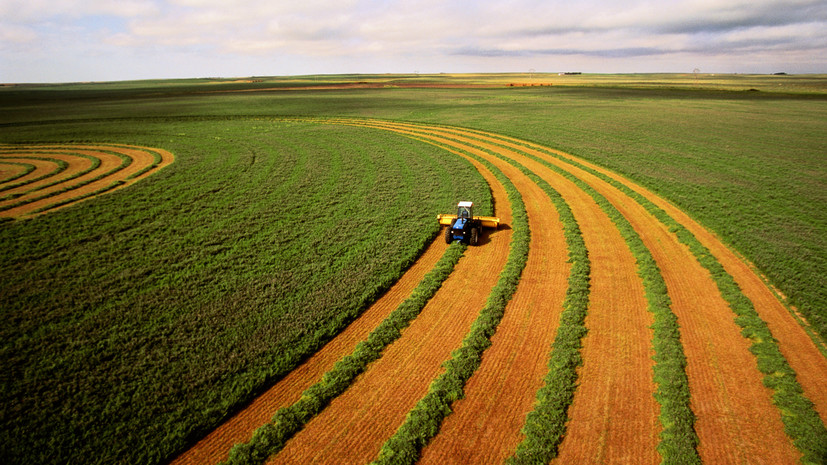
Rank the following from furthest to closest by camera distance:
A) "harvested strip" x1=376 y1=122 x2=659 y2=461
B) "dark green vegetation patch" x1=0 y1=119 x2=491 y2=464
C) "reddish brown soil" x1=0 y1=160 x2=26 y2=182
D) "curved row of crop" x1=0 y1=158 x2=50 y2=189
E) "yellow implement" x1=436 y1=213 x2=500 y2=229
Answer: "reddish brown soil" x1=0 y1=160 x2=26 y2=182 → "curved row of crop" x1=0 y1=158 x2=50 y2=189 → "yellow implement" x1=436 y1=213 x2=500 y2=229 → "dark green vegetation patch" x1=0 y1=119 x2=491 y2=464 → "harvested strip" x1=376 y1=122 x2=659 y2=461

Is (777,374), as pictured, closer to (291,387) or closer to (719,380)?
(719,380)

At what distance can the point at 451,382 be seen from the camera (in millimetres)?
10727

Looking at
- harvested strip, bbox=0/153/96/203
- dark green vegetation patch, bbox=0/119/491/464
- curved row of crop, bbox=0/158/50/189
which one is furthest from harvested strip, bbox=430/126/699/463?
curved row of crop, bbox=0/158/50/189

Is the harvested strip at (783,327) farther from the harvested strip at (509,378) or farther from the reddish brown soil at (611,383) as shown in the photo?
the harvested strip at (509,378)

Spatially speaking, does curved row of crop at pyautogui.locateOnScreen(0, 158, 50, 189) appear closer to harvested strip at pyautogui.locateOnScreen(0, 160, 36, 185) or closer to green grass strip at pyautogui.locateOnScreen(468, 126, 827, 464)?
harvested strip at pyautogui.locateOnScreen(0, 160, 36, 185)

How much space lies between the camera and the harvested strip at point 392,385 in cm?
907

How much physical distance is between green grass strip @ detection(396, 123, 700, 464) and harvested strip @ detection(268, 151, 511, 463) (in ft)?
10.2

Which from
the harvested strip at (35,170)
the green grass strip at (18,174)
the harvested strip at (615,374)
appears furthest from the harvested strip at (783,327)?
the green grass strip at (18,174)

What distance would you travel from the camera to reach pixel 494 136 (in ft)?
163

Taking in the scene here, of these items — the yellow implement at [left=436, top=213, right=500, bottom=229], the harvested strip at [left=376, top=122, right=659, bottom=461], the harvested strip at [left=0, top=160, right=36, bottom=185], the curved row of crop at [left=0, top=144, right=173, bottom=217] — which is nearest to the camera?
Answer: the harvested strip at [left=376, top=122, right=659, bottom=461]

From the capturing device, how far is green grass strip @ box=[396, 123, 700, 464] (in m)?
8.84

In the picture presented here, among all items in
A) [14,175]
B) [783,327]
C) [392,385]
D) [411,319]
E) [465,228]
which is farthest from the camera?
[14,175]

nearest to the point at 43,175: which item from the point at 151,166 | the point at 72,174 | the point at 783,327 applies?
the point at 72,174

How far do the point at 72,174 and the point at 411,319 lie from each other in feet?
119
